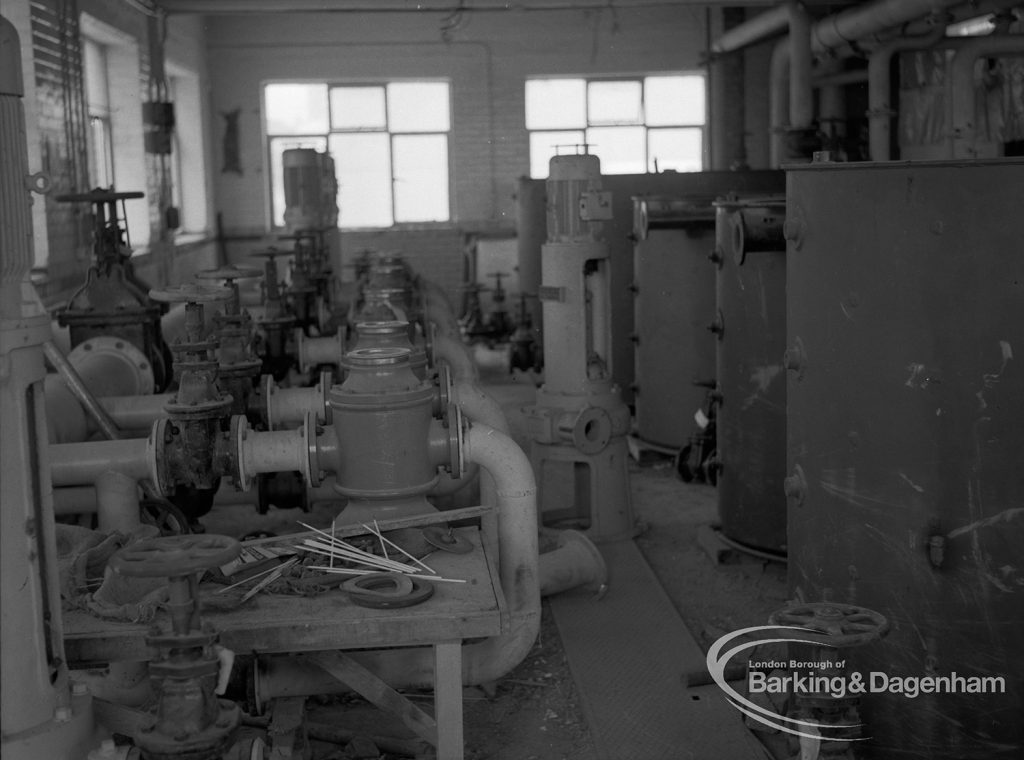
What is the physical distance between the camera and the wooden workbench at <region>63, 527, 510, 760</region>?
2.12m

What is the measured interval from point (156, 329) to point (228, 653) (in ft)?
8.43

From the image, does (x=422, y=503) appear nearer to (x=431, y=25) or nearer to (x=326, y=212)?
(x=326, y=212)

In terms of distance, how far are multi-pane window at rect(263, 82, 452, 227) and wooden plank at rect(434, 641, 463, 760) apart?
9.69 m

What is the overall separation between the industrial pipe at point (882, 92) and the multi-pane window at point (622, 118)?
12.4ft

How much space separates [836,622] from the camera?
6.12ft

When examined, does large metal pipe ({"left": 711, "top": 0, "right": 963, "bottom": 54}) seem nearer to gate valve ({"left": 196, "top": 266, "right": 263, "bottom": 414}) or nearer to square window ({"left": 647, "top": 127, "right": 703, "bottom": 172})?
square window ({"left": 647, "top": 127, "right": 703, "bottom": 172})

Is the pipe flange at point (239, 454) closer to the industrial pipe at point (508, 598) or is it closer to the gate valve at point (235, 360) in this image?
the industrial pipe at point (508, 598)

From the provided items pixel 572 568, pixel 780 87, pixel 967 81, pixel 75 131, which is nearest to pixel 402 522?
pixel 572 568

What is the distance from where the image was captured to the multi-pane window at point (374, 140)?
38.1ft

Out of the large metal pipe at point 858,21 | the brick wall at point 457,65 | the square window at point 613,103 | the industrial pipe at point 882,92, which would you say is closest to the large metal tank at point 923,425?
the large metal pipe at point 858,21

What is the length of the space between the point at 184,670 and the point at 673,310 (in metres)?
4.14

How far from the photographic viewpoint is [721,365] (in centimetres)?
410

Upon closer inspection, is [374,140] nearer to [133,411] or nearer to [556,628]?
[133,411]

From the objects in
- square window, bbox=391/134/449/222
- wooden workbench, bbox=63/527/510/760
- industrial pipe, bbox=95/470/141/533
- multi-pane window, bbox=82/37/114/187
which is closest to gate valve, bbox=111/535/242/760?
wooden workbench, bbox=63/527/510/760
